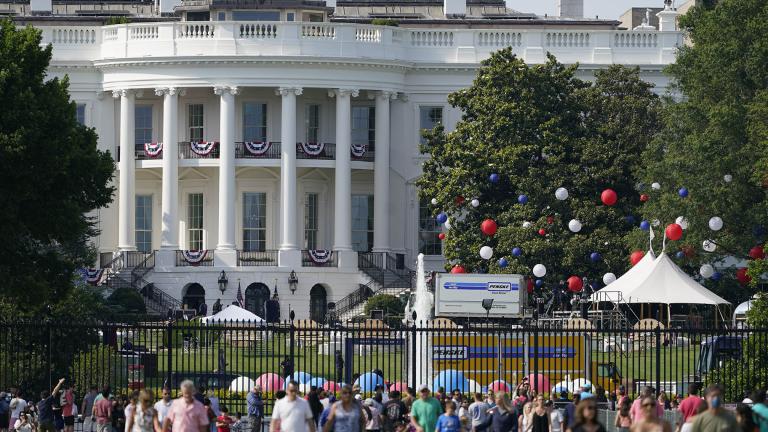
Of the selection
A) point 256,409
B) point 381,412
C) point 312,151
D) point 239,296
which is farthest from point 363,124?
point 381,412

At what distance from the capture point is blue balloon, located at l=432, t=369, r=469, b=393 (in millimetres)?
53031

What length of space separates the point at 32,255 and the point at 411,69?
137 feet

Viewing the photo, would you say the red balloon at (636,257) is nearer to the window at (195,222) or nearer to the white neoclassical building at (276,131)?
the white neoclassical building at (276,131)

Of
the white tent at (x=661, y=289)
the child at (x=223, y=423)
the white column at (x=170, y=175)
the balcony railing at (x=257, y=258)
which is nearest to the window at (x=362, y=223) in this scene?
the balcony railing at (x=257, y=258)

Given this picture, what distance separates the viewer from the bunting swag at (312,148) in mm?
A: 94625

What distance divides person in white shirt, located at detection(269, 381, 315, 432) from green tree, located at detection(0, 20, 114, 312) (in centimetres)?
1608

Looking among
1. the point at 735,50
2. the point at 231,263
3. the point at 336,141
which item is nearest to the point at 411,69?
the point at 336,141

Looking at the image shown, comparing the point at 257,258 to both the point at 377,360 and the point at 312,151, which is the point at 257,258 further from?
the point at 377,360

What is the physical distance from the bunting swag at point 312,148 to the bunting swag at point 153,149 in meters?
5.38

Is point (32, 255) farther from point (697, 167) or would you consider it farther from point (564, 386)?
point (697, 167)

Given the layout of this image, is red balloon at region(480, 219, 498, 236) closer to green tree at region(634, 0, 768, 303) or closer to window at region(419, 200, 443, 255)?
green tree at region(634, 0, 768, 303)

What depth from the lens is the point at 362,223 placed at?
9706 centimetres

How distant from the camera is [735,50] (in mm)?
72812

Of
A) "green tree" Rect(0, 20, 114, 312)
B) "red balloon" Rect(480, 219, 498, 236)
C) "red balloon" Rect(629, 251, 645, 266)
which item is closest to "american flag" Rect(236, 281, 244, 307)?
"red balloon" Rect(480, 219, 498, 236)
